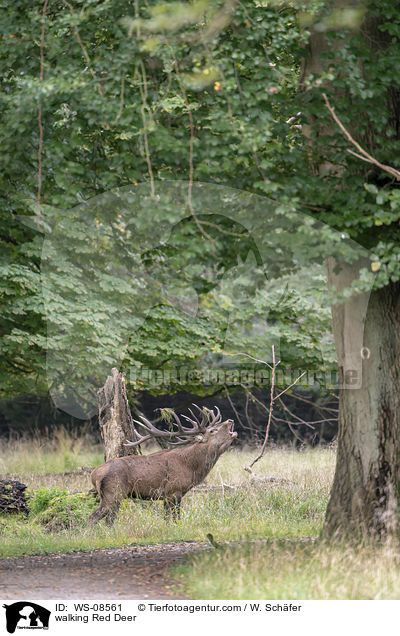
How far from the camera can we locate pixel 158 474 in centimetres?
1035

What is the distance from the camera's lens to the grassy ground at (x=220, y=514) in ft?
32.8

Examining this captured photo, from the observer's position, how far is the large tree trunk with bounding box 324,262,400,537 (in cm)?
817

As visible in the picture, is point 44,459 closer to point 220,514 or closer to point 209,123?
point 220,514

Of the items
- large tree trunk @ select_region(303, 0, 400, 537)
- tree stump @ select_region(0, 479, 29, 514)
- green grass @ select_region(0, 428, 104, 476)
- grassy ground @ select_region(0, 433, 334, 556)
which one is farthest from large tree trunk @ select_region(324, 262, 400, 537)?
green grass @ select_region(0, 428, 104, 476)

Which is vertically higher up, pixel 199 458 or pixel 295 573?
pixel 199 458

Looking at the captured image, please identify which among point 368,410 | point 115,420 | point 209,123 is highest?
point 209,123

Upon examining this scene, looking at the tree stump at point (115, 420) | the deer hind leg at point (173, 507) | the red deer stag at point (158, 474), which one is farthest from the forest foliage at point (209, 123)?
the tree stump at point (115, 420)

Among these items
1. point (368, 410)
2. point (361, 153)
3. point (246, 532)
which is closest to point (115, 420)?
point (246, 532)

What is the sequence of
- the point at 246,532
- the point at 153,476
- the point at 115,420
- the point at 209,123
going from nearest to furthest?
the point at 209,123
the point at 246,532
the point at 153,476
the point at 115,420

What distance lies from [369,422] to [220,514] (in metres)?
3.85

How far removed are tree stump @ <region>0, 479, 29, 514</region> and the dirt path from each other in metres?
3.20

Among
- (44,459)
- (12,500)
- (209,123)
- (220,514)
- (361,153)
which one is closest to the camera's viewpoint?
(361,153)

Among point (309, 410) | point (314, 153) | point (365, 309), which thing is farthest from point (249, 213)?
point (309, 410)
